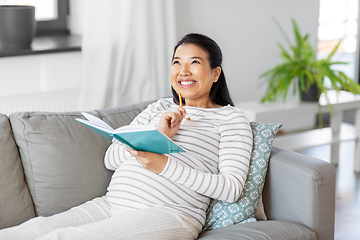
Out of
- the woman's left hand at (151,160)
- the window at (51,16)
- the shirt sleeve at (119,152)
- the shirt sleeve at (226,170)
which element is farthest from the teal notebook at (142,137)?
the window at (51,16)

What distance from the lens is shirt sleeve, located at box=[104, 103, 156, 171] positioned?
1604mm

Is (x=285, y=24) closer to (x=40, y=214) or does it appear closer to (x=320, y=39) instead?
(x=320, y=39)

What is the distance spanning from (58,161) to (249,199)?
0.66m

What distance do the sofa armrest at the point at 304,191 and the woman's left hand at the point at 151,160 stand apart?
424 mm

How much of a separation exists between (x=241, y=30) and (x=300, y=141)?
92 cm

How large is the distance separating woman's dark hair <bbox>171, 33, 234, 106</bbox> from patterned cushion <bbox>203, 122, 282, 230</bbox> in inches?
8.1

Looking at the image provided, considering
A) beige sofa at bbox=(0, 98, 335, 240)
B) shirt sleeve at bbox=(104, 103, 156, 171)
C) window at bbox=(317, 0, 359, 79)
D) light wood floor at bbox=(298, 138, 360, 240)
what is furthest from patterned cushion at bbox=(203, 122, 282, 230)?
window at bbox=(317, 0, 359, 79)

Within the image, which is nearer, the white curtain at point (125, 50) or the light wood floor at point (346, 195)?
the light wood floor at point (346, 195)

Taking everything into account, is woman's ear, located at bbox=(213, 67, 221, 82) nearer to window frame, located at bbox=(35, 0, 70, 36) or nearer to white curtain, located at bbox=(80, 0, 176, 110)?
white curtain, located at bbox=(80, 0, 176, 110)

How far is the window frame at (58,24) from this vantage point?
113 inches

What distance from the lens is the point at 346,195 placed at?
106 inches

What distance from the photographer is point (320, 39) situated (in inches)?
153

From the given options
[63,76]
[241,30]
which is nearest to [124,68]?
[63,76]

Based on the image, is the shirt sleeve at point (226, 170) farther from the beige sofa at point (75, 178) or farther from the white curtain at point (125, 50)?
the white curtain at point (125, 50)
